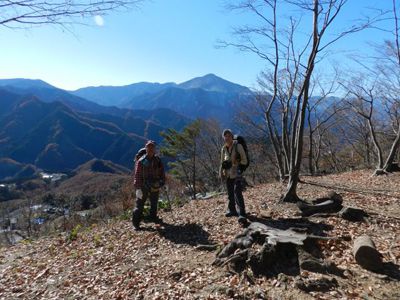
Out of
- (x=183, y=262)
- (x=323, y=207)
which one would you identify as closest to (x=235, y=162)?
(x=323, y=207)

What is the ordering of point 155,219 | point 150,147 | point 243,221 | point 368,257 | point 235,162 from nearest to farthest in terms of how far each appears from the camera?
point 368,257
point 243,221
point 235,162
point 150,147
point 155,219

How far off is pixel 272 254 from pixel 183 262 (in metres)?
1.78

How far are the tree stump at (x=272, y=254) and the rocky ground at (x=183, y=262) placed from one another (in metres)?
0.15

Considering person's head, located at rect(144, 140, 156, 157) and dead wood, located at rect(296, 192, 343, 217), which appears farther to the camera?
person's head, located at rect(144, 140, 156, 157)

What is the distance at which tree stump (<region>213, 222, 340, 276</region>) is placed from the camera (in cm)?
519

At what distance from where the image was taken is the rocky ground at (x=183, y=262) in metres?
4.90

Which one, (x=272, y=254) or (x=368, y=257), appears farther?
(x=272, y=254)

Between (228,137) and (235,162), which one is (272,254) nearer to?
(235,162)

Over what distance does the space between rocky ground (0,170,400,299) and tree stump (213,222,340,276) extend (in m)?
0.15

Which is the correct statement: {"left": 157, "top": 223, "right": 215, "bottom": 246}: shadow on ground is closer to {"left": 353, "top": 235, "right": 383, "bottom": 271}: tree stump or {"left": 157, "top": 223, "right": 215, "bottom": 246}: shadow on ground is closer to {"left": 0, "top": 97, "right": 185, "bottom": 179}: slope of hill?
{"left": 353, "top": 235, "right": 383, "bottom": 271}: tree stump

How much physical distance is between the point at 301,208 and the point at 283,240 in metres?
2.68

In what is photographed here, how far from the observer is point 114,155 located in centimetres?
13662

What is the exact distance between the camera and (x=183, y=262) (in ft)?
21.0

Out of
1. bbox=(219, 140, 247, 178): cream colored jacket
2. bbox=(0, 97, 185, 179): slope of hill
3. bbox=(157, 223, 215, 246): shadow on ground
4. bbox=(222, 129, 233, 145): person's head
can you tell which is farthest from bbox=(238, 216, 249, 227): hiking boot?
bbox=(0, 97, 185, 179): slope of hill
